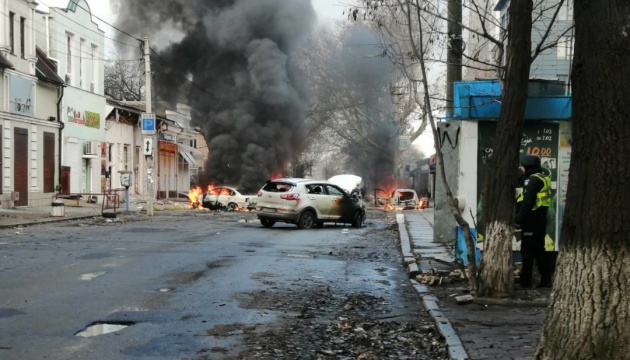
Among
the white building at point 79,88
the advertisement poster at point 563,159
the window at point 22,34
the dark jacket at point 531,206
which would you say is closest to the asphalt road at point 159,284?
the dark jacket at point 531,206

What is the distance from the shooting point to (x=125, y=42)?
117ft

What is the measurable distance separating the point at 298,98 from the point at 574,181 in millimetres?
40286

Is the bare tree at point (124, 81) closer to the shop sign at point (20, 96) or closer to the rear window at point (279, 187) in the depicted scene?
the shop sign at point (20, 96)

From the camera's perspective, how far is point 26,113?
26.6 metres

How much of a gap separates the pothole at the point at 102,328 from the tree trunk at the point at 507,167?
4090mm

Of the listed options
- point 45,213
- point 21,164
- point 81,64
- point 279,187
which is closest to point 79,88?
point 81,64

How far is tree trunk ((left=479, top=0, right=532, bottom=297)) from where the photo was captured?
7.60m

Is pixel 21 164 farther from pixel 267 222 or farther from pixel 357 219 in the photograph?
pixel 357 219

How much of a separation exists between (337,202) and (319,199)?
31.1 inches

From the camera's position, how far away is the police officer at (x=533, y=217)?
A: 847 cm

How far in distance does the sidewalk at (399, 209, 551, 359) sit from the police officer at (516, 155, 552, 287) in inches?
12.9

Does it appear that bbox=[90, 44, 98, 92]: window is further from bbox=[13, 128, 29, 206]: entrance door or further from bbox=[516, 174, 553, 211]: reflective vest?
bbox=[516, 174, 553, 211]: reflective vest

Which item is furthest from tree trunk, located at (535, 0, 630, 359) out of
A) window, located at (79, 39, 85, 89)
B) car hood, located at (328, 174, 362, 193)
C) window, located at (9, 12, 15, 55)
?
car hood, located at (328, 174, 362, 193)

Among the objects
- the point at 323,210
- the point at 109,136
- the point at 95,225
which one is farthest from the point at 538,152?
the point at 109,136
